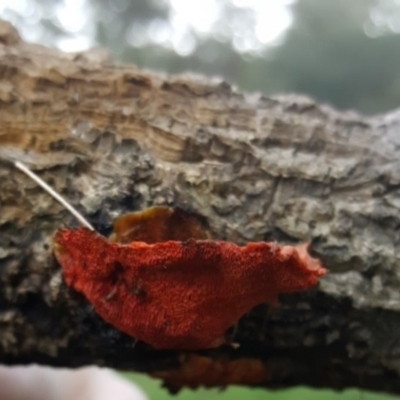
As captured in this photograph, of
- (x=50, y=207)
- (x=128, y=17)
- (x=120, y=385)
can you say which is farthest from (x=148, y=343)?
(x=128, y=17)

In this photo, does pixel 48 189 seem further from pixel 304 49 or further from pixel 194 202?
pixel 304 49

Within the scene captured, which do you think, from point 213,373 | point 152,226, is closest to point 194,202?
point 152,226

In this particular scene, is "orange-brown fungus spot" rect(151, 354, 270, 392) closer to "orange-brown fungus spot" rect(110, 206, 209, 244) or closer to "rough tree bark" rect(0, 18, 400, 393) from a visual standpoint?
"rough tree bark" rect(0, 18, 400, 393)

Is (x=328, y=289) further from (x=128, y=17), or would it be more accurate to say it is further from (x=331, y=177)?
(x=128, y=17)

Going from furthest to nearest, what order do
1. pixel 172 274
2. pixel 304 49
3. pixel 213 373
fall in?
pixel 304 49 < pixel 213 373 < pixel 172 274

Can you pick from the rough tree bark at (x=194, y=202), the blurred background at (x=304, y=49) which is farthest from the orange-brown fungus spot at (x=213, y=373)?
the blurred background at (x=304, y=49)

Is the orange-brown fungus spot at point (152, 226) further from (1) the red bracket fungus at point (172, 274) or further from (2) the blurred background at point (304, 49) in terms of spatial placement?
(2) the blurred background at point (304, 49)

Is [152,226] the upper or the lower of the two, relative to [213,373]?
upper
